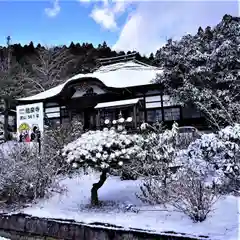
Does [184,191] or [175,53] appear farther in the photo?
[175,53]

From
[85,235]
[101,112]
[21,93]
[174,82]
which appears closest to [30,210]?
[85,235]

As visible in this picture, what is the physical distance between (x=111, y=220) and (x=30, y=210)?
242cm

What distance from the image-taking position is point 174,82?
16.2 metres

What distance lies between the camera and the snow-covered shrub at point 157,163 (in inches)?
294

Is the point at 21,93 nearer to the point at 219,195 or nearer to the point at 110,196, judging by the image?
the point at 110,196

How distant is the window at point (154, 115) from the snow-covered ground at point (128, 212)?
30.7ft

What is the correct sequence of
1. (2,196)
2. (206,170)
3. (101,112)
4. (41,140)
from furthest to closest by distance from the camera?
(101,112), (41,140), (2,196), (206,170)

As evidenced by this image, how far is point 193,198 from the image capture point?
5875 millimetres

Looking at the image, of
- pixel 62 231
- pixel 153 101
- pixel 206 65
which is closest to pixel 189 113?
pixel 153 101

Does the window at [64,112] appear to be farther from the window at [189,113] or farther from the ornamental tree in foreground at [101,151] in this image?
the ornamental tree in foreground at [101,151]

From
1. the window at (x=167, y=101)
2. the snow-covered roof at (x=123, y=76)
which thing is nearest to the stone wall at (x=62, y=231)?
the window at (x=167, y=101)

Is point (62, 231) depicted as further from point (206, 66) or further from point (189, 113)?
point (189, 113)

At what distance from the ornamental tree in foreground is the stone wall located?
1.35 metres

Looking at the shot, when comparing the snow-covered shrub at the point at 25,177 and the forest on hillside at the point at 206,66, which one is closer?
the snow-covered shrub at the point at 25,177
